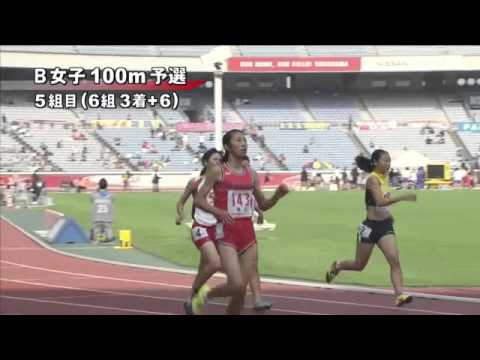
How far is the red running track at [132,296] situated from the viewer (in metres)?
8.49

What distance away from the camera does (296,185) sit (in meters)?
40.2

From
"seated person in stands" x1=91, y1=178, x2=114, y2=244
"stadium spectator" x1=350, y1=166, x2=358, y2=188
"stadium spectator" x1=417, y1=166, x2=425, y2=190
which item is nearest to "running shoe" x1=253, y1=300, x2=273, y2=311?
"seated person in stands" x1=91, y1=178, x2=114, y2=244

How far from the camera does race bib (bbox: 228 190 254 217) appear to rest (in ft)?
24.2

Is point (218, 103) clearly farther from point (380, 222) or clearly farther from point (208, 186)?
point (208, 186)

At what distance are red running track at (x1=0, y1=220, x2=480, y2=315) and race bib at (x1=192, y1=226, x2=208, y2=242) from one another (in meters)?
0.98

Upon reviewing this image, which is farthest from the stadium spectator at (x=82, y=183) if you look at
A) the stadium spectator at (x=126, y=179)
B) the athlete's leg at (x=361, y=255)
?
the athlete's leg at (x=361, y=255)

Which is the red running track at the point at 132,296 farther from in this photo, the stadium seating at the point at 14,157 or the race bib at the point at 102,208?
the stadium seating at the point at 14,157

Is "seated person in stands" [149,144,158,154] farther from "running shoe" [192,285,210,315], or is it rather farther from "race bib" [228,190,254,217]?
"race bib" [228,190,254,217]

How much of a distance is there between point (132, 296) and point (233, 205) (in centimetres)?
262

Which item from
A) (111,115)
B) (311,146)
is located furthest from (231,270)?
(311,146)

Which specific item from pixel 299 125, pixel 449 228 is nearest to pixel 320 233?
pixel 449 228

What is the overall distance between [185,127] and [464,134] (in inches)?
520

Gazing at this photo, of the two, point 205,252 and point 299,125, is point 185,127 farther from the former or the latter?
point 205,252

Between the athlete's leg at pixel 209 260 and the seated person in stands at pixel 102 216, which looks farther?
the seated person in stands at pixel 102 216
